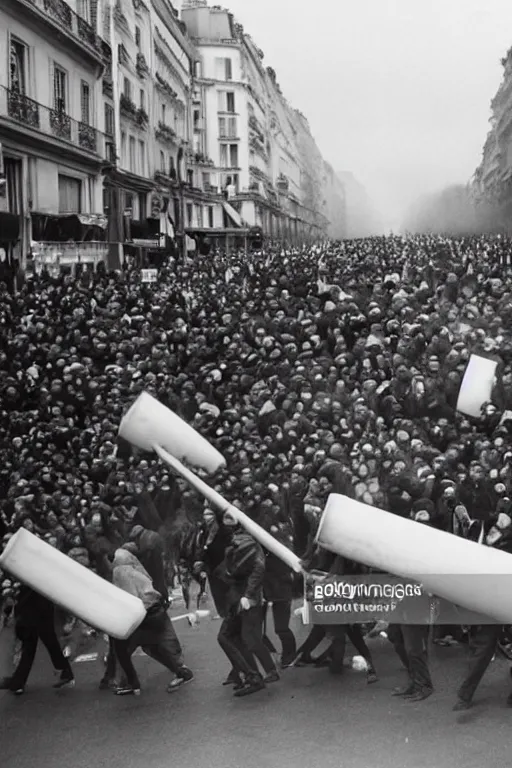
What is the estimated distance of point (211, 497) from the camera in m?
8.25

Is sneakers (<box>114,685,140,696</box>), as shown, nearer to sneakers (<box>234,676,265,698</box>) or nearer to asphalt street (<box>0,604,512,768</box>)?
asphalt street (<box>0,604,512,768</box>)

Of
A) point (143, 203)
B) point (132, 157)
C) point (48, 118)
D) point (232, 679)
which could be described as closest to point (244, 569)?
point (232, 679)

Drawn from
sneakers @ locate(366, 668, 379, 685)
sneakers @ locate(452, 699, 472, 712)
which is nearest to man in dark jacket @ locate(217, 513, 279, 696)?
sneakers @ locate(366, 668, 379, 685)

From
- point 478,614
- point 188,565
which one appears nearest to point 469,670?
point 478,614

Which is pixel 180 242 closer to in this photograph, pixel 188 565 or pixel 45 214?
pixel 45 214

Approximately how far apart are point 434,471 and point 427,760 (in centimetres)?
319

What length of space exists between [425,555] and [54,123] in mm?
14500

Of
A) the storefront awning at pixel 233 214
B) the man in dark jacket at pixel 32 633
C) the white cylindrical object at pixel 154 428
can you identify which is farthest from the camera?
the storefront awning at pixel 233 214

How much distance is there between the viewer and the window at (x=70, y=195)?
20703 millimetres

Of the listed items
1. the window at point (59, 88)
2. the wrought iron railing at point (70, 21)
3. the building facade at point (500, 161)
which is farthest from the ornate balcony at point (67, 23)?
the building facade at point (500, 161)

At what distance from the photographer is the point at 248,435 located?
34.8 ft

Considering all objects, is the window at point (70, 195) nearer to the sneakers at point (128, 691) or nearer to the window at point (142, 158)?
the window at point (142, 158)

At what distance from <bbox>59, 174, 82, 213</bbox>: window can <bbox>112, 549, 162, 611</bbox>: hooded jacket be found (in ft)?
44.3

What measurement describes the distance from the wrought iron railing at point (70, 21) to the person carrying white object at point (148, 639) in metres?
12.6
